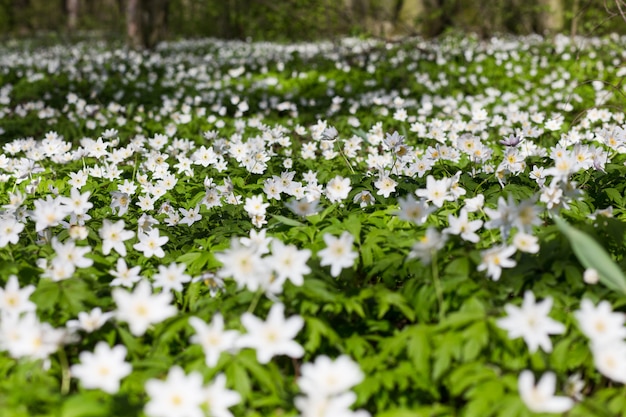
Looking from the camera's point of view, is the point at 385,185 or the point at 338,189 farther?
the point at 385,185

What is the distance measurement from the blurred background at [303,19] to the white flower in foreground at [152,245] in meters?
8.81

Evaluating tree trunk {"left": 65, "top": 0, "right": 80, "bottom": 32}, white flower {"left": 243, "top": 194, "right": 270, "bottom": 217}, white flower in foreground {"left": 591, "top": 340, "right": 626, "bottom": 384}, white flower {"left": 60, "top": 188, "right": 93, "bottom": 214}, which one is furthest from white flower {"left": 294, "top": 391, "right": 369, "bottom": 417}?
tree trunk {"left": 65, "top": 0, "right": 80, "bottom": 32}

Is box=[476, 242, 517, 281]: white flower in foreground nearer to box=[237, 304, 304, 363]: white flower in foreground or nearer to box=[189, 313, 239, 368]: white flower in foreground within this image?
box=[237, 304, 304, 363]: white flower in foreground

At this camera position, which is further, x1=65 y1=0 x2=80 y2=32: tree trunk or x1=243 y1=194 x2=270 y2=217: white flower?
x1=65 y1=0 x2=80 y2=32: tree trunk

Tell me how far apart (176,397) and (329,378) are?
47 centimetres

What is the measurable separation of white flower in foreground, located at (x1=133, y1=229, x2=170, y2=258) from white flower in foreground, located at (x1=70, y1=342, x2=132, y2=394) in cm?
95

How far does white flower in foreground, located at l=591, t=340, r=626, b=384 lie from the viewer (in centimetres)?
164

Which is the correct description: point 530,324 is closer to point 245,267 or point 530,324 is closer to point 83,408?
point 245,267

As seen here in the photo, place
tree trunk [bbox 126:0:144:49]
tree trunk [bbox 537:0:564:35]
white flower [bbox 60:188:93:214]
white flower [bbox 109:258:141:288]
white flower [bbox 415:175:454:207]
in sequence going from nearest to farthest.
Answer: white flower [bbox 109:258:141:288] < white flower [bbox 415:175:454:207] < white flower [bbox 60:188:93:214] < tree trunk [bbox 126:0:144:49] < tree trunk [bbox 537:0:564:35]

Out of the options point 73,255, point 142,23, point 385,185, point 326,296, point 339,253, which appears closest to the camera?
point 326,296

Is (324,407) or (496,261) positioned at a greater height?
(496,261)

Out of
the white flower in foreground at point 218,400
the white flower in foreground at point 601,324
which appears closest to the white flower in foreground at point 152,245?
the white flower in foreground at point 218,400

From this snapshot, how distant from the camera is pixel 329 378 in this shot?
66.5 inches

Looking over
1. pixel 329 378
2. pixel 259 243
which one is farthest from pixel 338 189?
pixel 329 378
